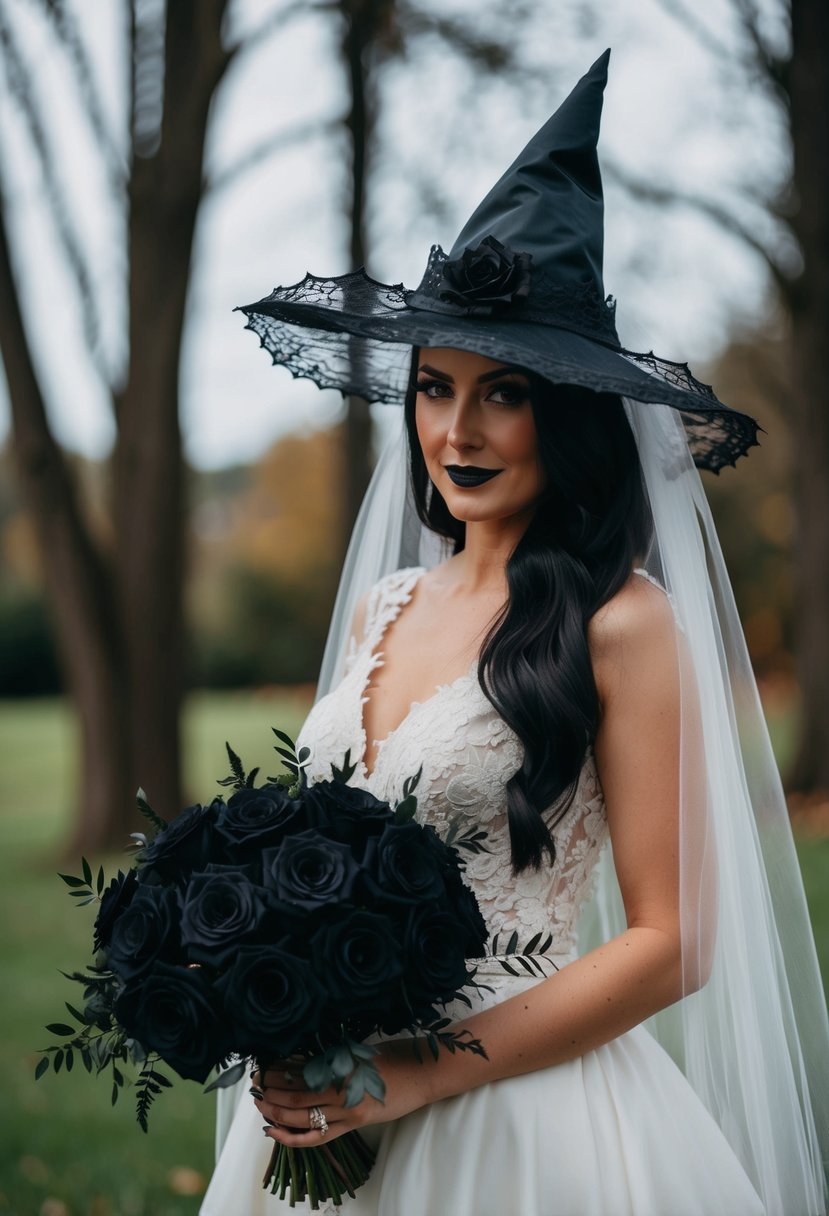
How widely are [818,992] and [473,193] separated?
32.8 ft

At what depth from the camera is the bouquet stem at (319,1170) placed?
220 cm

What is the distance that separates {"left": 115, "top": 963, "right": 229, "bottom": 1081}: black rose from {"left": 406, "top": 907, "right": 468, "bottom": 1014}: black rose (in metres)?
0.32

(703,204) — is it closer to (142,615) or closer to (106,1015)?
(142,615)

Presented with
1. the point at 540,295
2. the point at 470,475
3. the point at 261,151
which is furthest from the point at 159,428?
the point at 540,295

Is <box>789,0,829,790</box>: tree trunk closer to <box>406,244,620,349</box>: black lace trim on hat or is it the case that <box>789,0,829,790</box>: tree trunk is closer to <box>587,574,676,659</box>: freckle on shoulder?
<box>406,244,620,349</box>: black lace trim on hat

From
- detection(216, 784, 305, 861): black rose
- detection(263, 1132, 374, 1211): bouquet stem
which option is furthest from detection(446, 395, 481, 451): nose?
detection(263, 1132, 374, 1211): bouquet stem

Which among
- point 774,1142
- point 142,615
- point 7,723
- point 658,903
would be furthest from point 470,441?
point 7,723

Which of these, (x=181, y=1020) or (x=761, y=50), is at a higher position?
(x=761, y=50)

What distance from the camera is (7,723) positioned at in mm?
24000

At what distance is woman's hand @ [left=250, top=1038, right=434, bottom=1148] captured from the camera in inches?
80.5

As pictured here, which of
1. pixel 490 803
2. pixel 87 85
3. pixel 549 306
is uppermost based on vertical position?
pixel 87 85

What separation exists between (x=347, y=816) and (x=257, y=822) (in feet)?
0.50

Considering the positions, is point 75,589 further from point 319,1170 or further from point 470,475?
point 319,1170

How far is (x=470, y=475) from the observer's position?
2.57 meters
